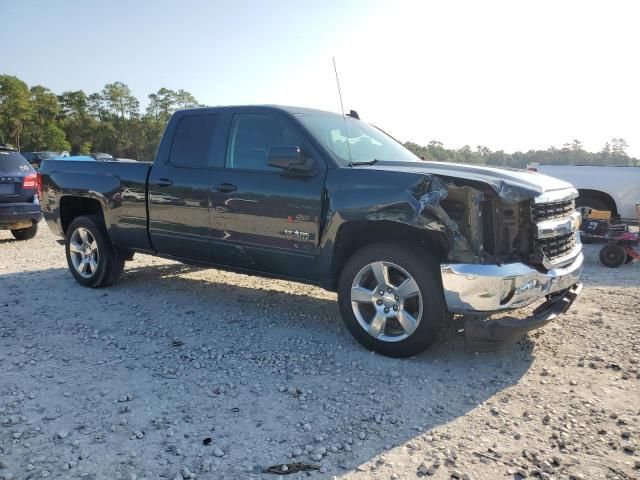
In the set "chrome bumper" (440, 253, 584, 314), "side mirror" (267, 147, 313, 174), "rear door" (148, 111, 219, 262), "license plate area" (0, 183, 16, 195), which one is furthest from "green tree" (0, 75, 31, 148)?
"chrome bumper" (440, 253, 584, 314)

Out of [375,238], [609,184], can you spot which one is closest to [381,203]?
[375,238]

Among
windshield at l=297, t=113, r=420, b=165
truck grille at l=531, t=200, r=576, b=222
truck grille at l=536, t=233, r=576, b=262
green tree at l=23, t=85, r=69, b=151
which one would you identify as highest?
green tree at l=23, t=85, r=69, b=151

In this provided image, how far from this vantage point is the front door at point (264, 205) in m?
4.47

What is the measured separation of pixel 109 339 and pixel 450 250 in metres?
2.92

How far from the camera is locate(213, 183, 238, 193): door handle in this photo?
4.87 meters

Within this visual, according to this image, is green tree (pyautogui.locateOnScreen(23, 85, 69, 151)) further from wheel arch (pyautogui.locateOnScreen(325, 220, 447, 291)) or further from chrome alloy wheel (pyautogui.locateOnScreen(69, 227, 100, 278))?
wheel arch (pyautogui.locateOnScreen(325, 220, 447, 291))

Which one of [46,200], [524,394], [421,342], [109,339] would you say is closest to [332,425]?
[421,342]

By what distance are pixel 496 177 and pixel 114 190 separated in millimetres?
4022

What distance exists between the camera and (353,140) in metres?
4.98

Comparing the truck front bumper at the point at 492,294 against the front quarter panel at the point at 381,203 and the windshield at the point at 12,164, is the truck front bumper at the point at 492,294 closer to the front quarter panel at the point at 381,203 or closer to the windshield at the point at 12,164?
the front quarter panel at the point at 381,203

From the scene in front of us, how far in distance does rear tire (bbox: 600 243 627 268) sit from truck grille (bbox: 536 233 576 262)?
13.9 feet

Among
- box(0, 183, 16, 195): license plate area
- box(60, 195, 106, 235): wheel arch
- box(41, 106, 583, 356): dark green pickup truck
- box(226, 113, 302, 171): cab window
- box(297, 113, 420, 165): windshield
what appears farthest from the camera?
box(0, 183, 16, 195): license plate area

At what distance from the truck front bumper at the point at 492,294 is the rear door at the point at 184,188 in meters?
2.48

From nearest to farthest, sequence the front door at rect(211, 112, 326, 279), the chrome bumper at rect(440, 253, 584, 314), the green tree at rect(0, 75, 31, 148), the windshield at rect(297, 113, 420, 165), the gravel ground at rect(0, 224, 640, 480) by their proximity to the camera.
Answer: the gravel ground at rect(0, 224, 640, 480)
the chrome bumper at rect(440, 253, 584, 314)
the front door at rect(211, 112, 326, 279)
the windshield at rect(297, 113, 420, 165)
the green tree at rect(0, 75, 31, 148)
